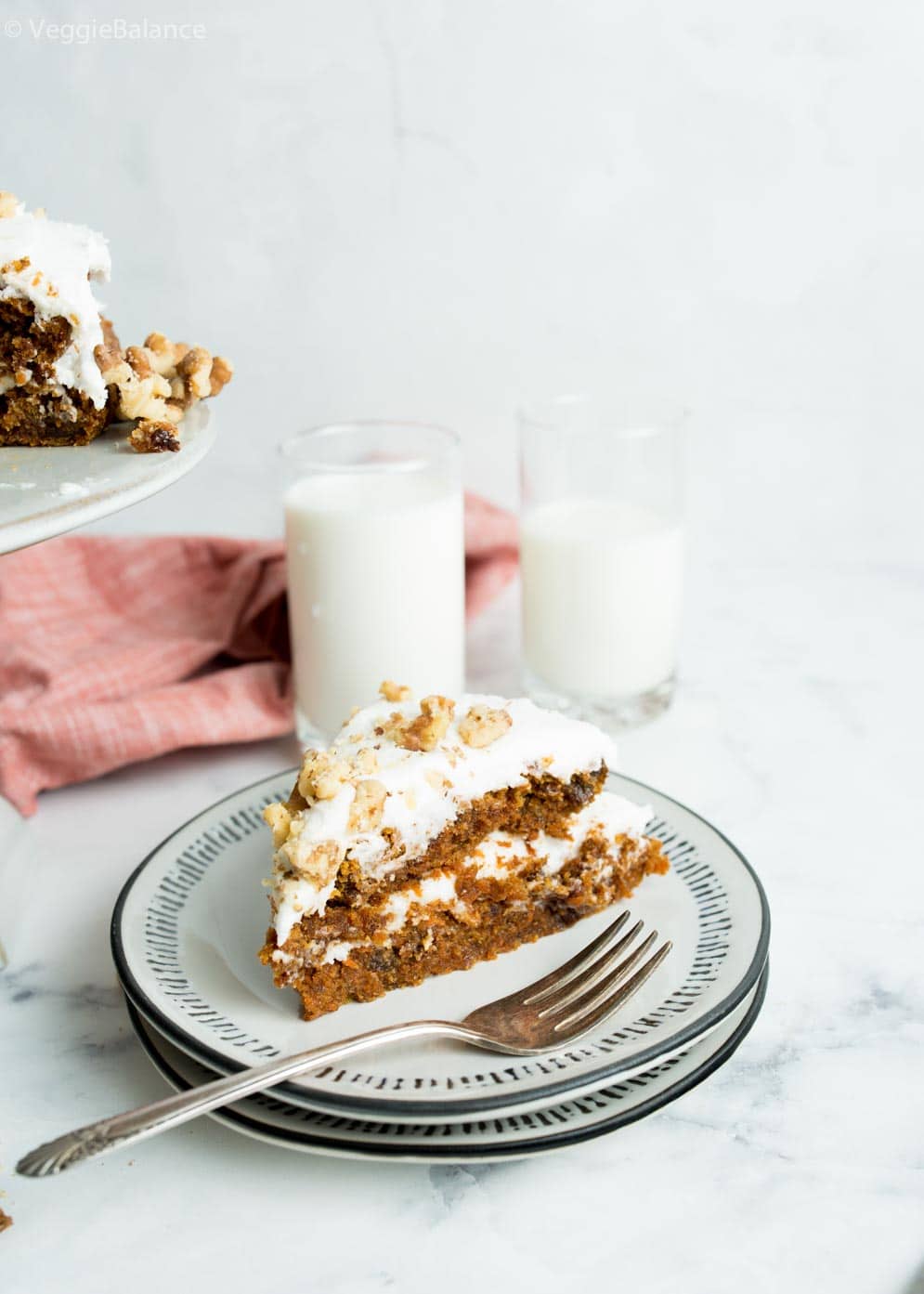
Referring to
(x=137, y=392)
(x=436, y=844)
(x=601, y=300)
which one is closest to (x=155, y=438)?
(x=137, y=392)

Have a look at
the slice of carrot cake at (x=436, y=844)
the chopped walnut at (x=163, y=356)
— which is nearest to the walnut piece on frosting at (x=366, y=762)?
the slice of carrot cake at (x=436, y=844)

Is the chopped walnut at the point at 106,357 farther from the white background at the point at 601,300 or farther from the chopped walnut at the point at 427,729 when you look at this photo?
the white background at the point at 601,300

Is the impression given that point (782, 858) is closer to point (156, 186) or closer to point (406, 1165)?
point (406, 1165)

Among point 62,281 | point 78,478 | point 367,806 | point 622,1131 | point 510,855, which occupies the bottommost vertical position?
point 622,1131

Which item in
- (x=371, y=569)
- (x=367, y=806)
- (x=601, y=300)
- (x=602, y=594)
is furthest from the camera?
(x=601, y=300)

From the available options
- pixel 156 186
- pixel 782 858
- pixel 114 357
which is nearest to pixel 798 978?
pixel 782 858

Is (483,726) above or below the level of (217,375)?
below

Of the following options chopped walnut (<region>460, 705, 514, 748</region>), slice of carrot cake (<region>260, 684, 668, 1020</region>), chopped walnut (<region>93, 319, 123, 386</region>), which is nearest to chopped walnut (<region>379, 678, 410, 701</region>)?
slice of carrot cake (<region>260, 684, 668, 1020</region>)

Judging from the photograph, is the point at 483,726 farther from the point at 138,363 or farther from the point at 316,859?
the point at 138,363

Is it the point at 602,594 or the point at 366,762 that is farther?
the point at 602,594
